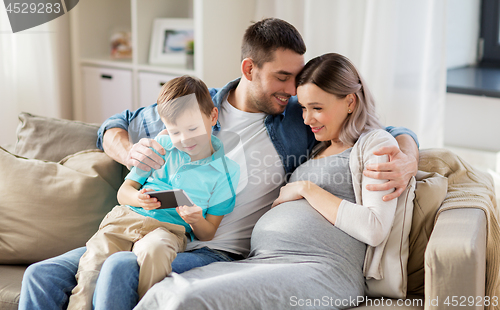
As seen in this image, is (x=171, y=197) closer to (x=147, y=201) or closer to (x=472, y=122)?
(x=147, y=201)

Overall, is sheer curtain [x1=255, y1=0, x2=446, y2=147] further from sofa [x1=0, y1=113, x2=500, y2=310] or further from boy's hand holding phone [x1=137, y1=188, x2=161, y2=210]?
boy's hand holding phone [x1=137, y1=188, x2=161, y2=210]

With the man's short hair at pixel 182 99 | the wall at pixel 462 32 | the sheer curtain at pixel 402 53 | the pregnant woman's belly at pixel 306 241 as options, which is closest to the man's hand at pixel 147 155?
the man's short hair at pixel 182 99

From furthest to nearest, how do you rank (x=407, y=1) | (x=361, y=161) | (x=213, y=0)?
(x=213, y=0) < (x=407, y=1) < (x=361, y=161)

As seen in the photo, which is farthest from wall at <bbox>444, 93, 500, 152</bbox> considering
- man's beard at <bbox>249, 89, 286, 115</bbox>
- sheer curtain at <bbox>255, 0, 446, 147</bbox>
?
man's beard at <bbox>249, 89, 286, 115</bbox>

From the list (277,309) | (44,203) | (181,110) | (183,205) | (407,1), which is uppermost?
(407,1)

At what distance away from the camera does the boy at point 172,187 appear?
1125 millimetres

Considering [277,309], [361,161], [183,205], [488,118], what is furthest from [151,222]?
[488,118]

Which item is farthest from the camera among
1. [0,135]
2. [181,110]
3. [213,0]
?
[0,135]

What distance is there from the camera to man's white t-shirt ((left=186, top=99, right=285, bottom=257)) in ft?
4.72

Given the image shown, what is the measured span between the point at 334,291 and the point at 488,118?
1589 mm

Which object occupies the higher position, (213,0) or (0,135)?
(213,0)

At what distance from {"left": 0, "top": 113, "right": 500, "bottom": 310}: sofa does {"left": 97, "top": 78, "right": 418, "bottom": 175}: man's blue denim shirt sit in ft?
0.44

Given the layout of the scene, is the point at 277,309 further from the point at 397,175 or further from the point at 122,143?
the point at 122,143

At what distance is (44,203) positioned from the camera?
5.08ft
